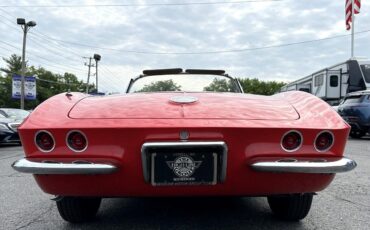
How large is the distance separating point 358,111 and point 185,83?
9.79m

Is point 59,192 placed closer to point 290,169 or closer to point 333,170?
point 290,169

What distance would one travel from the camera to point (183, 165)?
8.14 ft

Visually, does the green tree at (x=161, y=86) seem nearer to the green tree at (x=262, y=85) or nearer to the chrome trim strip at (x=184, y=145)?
the chrome trim strip at (x=184, y=145)

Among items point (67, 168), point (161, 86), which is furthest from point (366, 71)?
point (67, 168)

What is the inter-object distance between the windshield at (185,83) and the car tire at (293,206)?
1.45 m

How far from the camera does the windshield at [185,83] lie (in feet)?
14.1

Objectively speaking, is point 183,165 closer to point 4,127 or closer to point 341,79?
point 4,127

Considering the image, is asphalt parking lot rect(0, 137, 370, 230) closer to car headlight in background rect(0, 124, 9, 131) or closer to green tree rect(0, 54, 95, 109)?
car headlight in background rect(0, 124, 9, 131)

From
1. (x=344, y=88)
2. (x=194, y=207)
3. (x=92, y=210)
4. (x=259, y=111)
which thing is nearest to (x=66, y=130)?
(x=92, y=210)

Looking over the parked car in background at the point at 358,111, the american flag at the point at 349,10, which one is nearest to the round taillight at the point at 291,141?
the parked car in background at the point at 358,111

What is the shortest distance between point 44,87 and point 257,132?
82.6m

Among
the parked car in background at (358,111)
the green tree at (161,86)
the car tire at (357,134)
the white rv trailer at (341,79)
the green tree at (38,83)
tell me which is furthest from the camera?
the green tree at (38,83)

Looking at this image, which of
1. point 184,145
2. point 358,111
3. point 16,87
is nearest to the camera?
point 184,145

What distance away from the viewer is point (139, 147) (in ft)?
8.19
